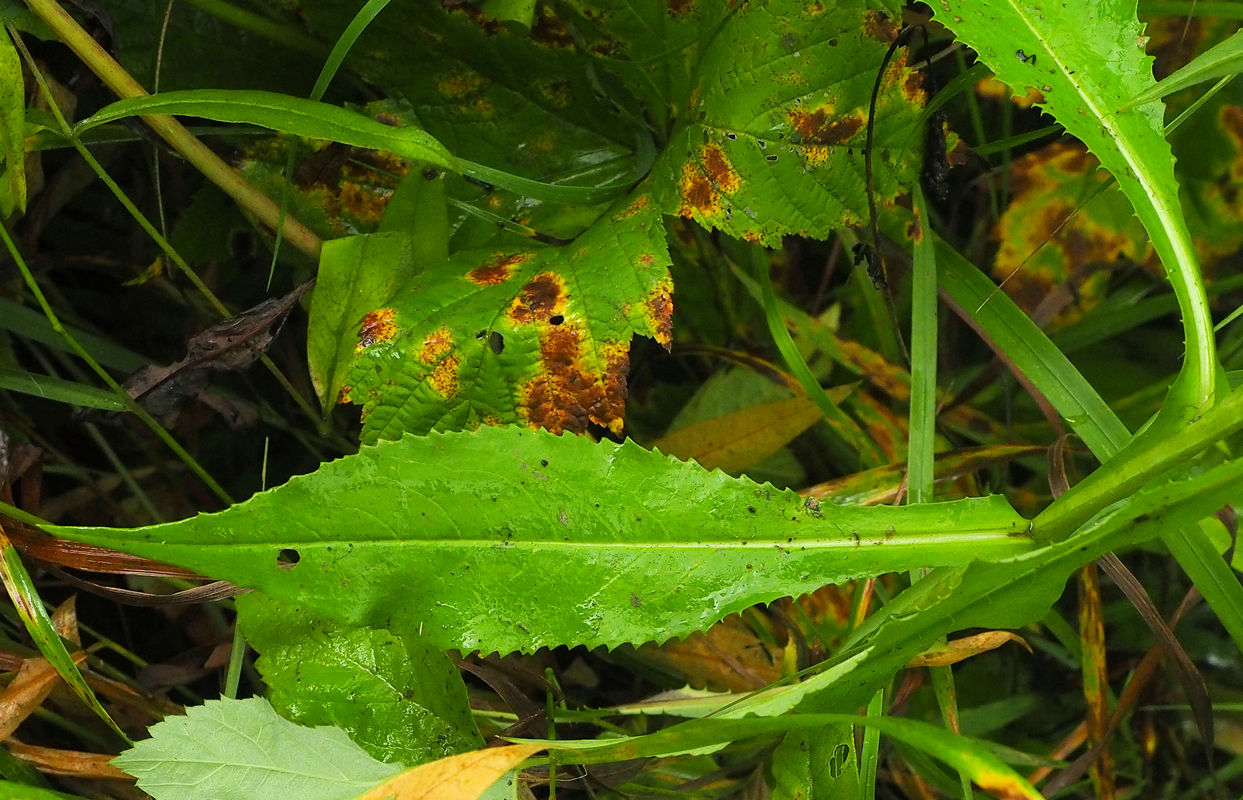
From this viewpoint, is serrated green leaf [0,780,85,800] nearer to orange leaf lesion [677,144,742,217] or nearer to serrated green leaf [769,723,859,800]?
serrated green leaf [769,723,859,800]

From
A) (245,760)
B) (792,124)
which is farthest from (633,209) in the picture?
(245,760)

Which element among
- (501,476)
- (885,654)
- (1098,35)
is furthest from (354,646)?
(1098,35)

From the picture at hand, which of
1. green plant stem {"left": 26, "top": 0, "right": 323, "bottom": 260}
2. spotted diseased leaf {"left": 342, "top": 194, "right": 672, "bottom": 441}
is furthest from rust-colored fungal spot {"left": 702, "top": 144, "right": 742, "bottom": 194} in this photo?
green plant stem {"left": 26, "top": 0, "right": 323, "bottom": 260}

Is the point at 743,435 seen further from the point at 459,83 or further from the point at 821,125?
the point at 459,83

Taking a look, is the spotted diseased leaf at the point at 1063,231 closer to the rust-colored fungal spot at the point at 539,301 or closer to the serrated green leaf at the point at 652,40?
the serrated green leaf at the point at 652,40

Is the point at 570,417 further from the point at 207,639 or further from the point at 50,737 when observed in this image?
the point at 50,737

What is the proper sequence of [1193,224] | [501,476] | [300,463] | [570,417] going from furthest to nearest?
[1193,224], [300,463], [570,417], [501,476]
